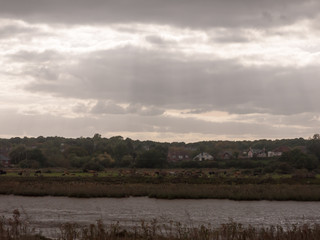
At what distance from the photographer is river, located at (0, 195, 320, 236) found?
3284 centimetres

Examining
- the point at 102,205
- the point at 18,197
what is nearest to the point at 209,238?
the point at 102,205

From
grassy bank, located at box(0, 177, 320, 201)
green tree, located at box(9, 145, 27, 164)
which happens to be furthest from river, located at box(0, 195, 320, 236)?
green tree, located at box(9, 145, 27, 164)

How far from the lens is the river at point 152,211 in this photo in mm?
32844

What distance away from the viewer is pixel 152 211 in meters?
38.0

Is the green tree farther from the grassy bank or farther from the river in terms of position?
the river

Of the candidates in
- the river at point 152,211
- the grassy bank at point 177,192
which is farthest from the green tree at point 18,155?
the river at point 152,211

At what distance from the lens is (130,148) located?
175375mm

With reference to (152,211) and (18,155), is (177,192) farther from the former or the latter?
(18,155)

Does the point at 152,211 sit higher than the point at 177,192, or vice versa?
the point at 177,192

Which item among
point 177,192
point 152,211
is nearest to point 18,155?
point 177,192

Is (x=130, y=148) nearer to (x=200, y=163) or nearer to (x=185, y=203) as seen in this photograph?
(x=200, y=163)

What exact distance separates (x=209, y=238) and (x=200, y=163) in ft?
326

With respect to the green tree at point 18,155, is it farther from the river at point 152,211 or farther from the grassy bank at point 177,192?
the river at point 152,211

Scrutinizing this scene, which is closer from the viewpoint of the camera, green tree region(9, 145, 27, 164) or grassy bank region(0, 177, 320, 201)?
grassy bank region(0, 177, 320, 201)
